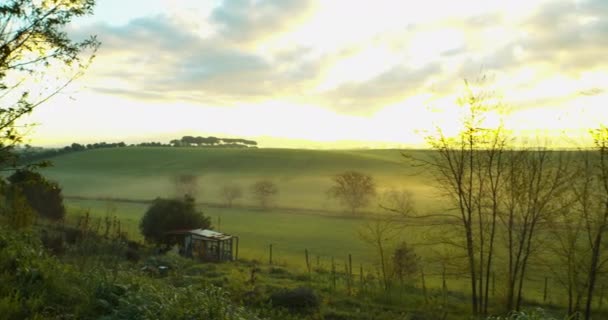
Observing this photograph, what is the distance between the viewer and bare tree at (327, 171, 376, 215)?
67000 mm

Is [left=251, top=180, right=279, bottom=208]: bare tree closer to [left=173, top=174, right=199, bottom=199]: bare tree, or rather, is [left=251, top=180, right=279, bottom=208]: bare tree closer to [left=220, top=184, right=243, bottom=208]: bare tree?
[left=220, top=184, right=243, bottom=208]: bare tree

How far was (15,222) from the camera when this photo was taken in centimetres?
1445

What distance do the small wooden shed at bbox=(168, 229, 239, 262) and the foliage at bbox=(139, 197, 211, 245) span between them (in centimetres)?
129

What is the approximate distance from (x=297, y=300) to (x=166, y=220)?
78.6 ft

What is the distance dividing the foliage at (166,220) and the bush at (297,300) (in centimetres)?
2312

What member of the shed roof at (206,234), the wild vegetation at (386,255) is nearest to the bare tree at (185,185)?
the wild vegetation at (386,255)

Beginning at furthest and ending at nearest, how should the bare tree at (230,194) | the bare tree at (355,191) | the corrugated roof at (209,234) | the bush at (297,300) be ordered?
the bare tree at (230,194) < the bare tree at (355,191) < the corrugated roof at (209,234) < the bush at (297,300)

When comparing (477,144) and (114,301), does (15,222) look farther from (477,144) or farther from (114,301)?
(477,144)

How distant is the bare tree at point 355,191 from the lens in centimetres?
6700

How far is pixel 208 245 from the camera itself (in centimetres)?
3522

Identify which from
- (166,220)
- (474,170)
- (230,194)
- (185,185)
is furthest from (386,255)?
(185,185)

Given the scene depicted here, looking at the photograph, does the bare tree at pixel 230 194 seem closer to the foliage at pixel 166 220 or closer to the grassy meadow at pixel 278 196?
the grassy meadow at pixel 278 196

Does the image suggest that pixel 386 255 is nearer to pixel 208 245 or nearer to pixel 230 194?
pixel 208 245

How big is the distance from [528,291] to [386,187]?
5187 cm
